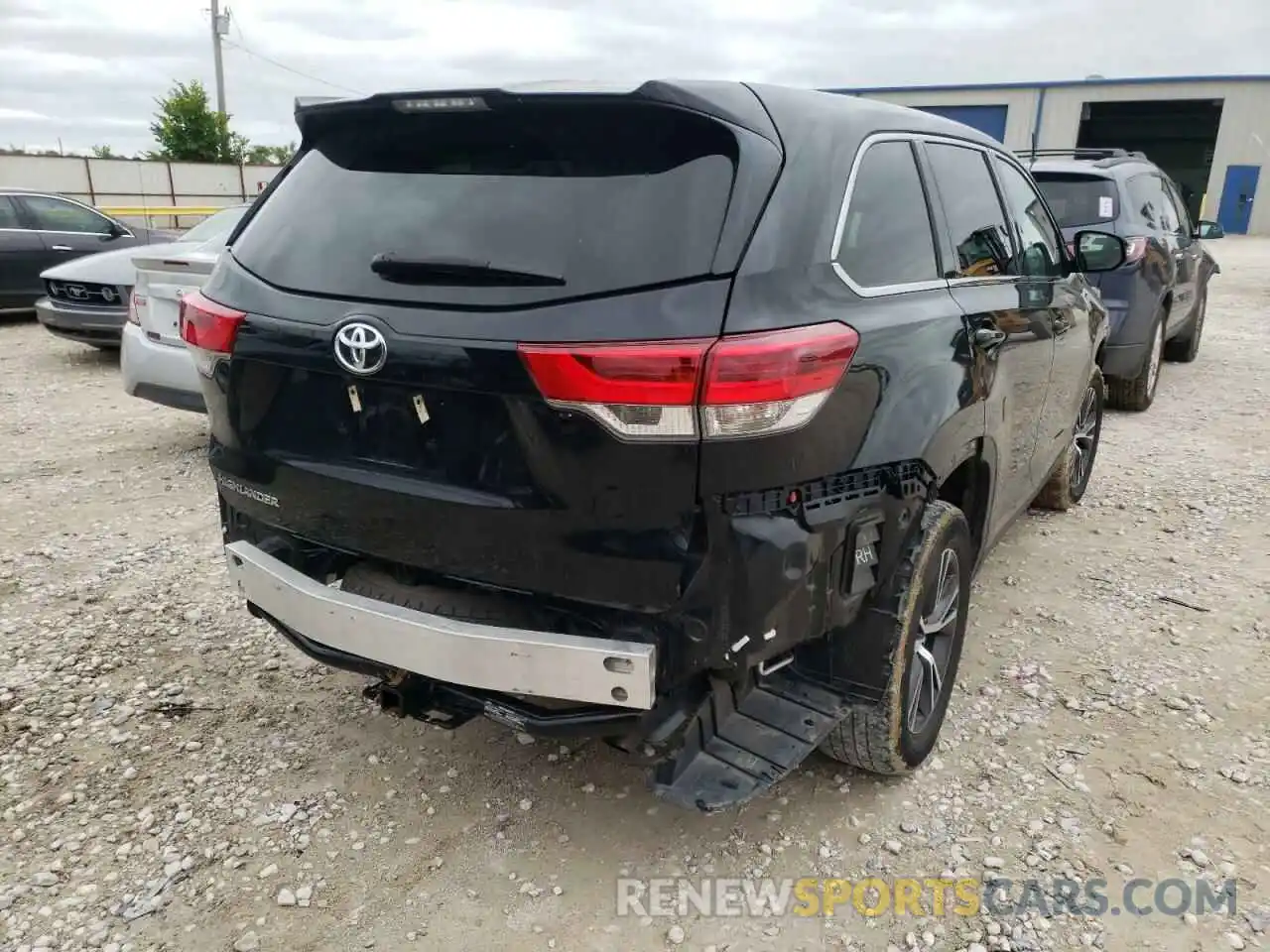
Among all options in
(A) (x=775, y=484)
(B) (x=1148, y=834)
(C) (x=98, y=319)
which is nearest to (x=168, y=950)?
(A) (x=775, y=484)

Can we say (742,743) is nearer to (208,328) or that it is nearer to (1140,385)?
(208,328)

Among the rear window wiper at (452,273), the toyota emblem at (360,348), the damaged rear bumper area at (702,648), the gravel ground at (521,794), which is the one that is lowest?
the gravel ground at (521,794)

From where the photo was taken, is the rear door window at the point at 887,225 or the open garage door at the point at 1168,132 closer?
the rear door window at the point at 887,225

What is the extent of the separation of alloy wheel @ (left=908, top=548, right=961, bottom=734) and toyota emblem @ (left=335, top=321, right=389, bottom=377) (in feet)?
5.14

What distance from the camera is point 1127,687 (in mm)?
3291

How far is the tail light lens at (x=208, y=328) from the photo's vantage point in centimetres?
238

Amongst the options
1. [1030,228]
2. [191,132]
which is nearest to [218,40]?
[191,132]

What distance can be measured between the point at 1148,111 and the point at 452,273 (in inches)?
1655

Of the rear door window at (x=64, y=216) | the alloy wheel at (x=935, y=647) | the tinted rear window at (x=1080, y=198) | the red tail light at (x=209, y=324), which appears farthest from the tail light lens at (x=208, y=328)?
the rear door window at (x=64, y=216)

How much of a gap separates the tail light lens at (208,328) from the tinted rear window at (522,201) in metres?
0.16

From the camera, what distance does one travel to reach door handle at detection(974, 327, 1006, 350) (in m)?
2.73

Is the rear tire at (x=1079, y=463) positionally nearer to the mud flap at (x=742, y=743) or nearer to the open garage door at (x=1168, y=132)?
the mud flap at (x=742, y=743)

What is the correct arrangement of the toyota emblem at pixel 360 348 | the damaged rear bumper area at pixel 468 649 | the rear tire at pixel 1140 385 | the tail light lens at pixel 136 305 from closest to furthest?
the damaged rear bumper area at pixel 468 649 → the toyota emblem at pixel 360 348 → the tail light lens at pixel 136 305 → the rear tire at pixel 1140 385

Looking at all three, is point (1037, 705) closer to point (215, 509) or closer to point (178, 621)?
point (178, 621)
